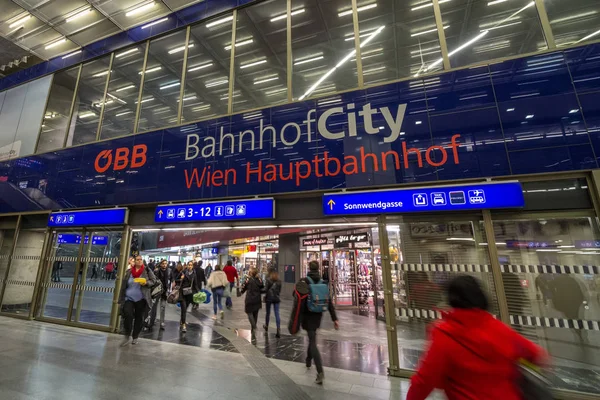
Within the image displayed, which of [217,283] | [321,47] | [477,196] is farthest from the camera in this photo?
[217,283]

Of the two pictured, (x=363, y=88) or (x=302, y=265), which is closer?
(x=363, y=88)

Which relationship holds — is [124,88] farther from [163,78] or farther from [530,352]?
[530,352]

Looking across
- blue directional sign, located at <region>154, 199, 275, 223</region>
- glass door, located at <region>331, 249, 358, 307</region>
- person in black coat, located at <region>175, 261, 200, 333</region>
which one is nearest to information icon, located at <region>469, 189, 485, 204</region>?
blue directional sign, located at <region>154, 199, 275, 223</region>

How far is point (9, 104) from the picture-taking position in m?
10.7

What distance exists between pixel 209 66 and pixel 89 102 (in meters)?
4.29

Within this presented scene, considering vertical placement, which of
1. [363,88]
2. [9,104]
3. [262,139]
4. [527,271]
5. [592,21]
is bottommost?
[527,271]

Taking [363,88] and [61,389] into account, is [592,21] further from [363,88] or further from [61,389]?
[61,389]

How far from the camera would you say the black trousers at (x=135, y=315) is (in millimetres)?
5625

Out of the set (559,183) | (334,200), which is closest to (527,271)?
(559,183)

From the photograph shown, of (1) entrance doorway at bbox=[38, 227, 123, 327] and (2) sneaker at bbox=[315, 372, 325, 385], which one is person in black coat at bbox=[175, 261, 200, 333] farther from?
(2) sneaker at bbox=[315, 372, 325, 385]

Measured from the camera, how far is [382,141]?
17.6 ft

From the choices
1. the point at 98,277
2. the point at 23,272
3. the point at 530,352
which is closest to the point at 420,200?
the point at 530,352

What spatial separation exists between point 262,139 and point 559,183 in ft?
17.7

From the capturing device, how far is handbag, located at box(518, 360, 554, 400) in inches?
A: 53.6
